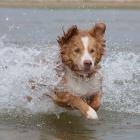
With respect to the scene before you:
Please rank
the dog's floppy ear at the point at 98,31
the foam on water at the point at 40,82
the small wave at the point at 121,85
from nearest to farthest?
the dog's floppy ear at the point at 98,31 < the foam on water at the point at 40,82 < the small wave at the point at 121,85

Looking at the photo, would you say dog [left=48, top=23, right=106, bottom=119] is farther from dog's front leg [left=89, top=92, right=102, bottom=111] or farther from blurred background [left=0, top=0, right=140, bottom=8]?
blurred background [left=0, top=0, right=140, bottom=8]

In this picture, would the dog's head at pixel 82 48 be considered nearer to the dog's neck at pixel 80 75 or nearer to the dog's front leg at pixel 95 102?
the dog's neck at pixel 80 75

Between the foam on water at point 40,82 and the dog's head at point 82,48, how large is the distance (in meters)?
0.34

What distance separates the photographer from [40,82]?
32.8ft

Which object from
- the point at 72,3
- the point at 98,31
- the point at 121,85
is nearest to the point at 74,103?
the point at 98,31

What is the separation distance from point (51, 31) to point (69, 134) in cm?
1189

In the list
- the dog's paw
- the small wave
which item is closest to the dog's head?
the dog's paw

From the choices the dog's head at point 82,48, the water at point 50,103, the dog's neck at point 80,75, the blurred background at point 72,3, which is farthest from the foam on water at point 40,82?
the blurred background at point 72,3

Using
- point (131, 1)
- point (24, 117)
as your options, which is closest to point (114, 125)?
point (24, 117)

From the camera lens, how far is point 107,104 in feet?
34.6

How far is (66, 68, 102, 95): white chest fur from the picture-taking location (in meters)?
9.34

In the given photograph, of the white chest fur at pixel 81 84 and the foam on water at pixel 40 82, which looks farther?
the foam on water at pixel 40 82

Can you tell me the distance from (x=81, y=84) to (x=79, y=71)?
26cm

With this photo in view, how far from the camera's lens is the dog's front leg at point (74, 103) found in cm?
875
